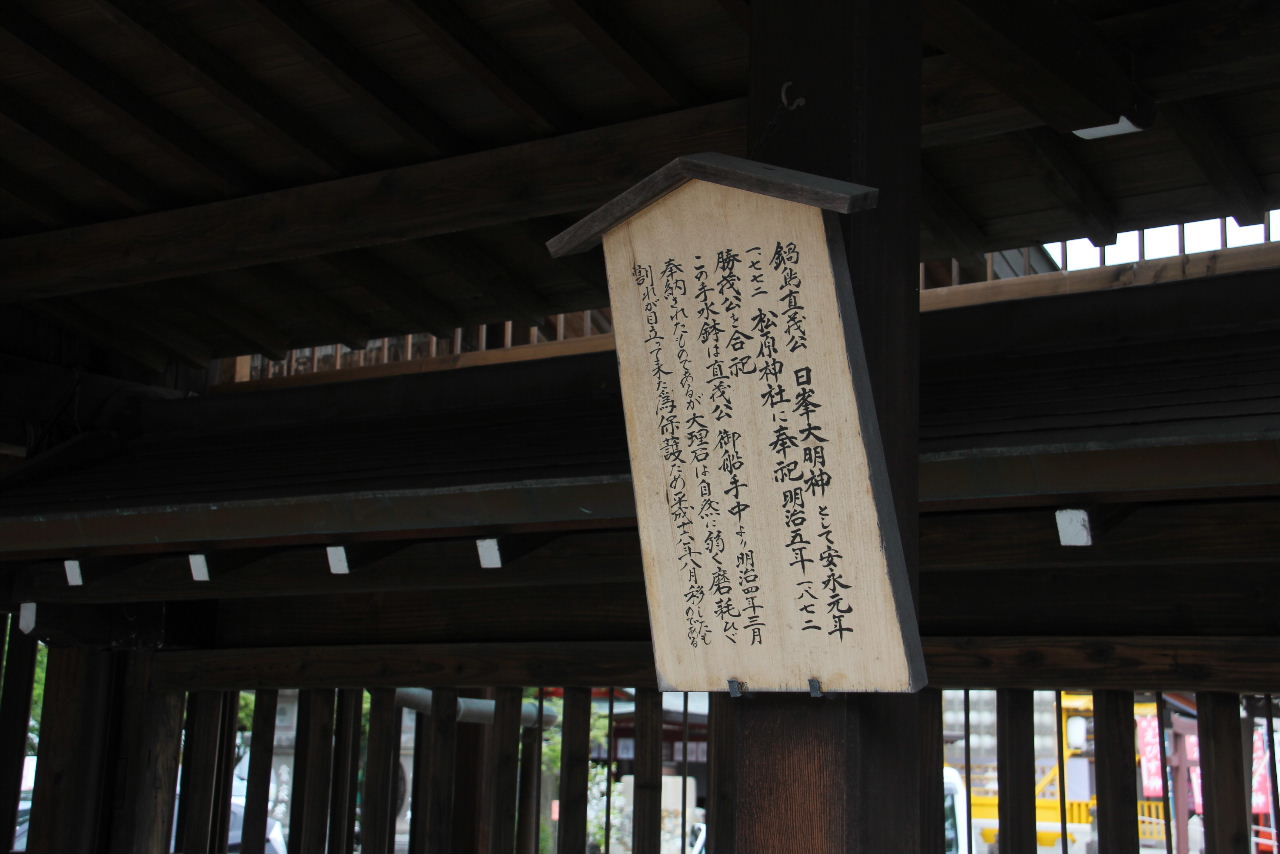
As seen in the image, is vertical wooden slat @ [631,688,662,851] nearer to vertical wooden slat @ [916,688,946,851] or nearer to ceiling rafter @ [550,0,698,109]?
vertical wooden slat @ [916,688,946,851]

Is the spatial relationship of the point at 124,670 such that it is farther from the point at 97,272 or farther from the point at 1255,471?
the point at 1255,471

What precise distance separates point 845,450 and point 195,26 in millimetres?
3333

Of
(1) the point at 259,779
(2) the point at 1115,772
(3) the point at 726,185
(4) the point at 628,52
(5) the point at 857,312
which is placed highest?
(4) the point at 628,52

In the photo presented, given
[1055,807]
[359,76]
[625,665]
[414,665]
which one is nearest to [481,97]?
[359,76]

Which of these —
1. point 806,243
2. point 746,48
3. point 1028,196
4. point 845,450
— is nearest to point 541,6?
point 746,48

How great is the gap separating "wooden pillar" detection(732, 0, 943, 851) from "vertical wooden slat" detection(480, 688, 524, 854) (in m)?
3.80

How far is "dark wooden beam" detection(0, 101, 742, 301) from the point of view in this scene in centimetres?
448

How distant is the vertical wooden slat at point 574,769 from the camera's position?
5891 mm

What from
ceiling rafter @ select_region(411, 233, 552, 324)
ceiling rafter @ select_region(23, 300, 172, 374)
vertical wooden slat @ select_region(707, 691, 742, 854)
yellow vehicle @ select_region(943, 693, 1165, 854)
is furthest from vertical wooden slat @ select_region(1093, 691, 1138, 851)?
yellow vehicle @ select_region(943, 693, 1165, 854)

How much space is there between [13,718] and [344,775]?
199cm

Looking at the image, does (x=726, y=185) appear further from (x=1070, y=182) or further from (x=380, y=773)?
(x=380, y=773)

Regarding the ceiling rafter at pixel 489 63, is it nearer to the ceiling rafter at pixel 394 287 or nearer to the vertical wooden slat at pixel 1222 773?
the ceiling rafter at pixel 394 287

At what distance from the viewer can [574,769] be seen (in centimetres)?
598

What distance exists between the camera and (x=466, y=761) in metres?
8.36
